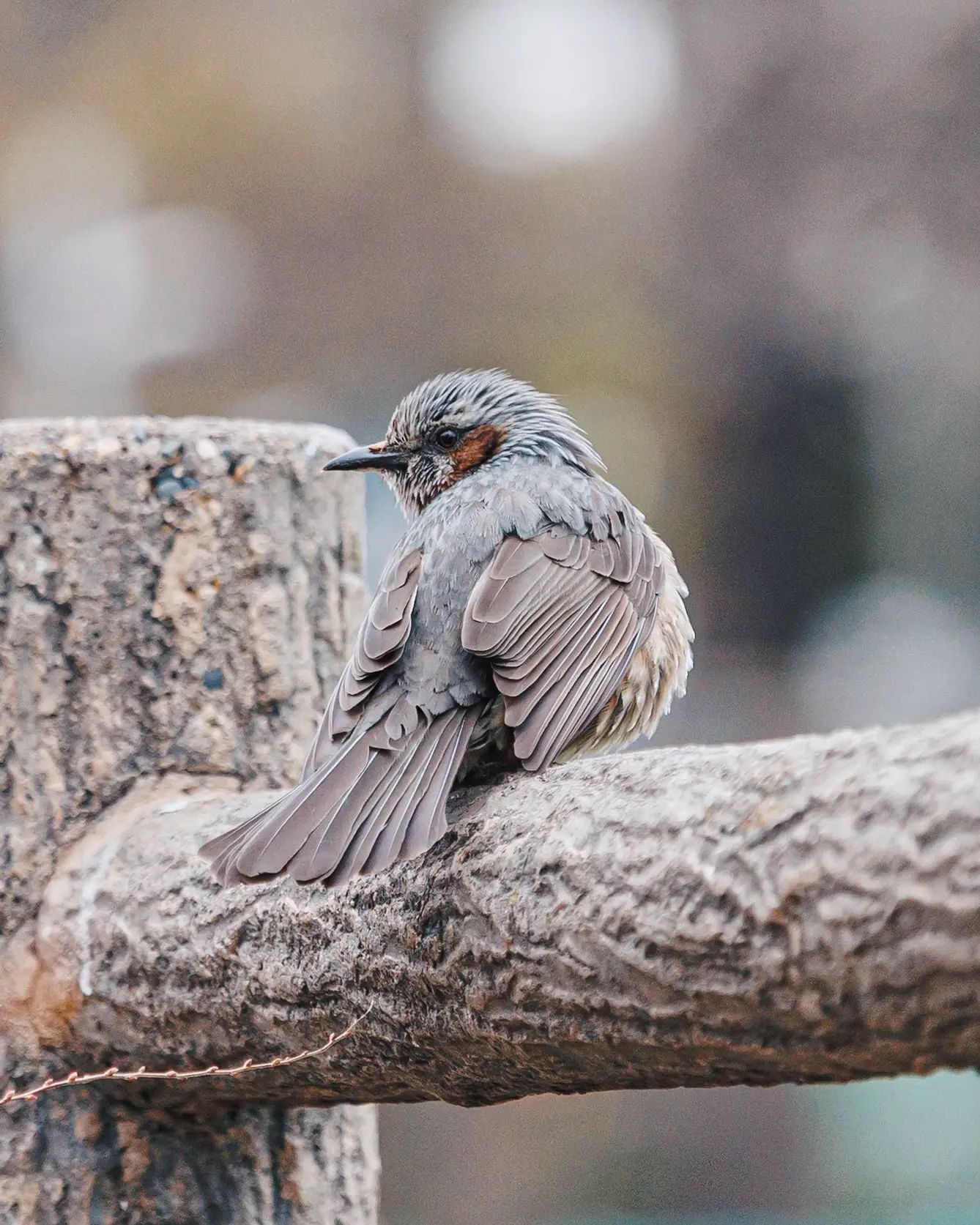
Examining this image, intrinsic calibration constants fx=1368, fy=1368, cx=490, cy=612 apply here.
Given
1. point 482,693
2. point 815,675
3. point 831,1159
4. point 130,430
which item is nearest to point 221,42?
point 815,675

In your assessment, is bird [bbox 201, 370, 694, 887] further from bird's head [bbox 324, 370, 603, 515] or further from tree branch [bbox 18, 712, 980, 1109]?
tree branch [bbox 18, 712, 980, 1109]

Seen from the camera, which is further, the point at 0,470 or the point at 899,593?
the point at 899,593

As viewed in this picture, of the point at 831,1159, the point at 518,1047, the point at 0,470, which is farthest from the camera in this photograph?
the point at 831,1159

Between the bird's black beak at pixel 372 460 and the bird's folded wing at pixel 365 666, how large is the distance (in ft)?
1.45

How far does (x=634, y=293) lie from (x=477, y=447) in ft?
12.1

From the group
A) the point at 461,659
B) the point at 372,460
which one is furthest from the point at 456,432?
the point at 461,659

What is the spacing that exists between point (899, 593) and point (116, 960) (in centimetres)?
448

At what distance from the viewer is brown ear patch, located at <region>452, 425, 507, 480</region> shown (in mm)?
2693

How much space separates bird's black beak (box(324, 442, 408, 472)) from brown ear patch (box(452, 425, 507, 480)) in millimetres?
105

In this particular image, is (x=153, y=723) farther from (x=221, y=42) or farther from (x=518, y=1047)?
(x=221, y=42)

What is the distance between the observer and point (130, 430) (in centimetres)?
245

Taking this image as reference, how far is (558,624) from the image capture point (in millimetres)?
2154

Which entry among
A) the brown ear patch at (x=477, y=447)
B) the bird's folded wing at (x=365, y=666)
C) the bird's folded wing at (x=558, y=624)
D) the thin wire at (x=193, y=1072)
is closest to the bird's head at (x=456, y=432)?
the brown ear patch at (x=477, y=447)

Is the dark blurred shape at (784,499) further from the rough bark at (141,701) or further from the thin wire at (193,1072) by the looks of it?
the thin wire at (193,1072)
